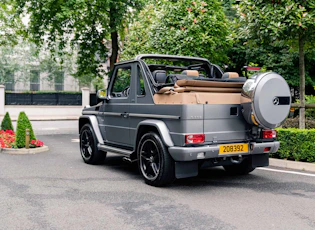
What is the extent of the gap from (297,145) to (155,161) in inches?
136

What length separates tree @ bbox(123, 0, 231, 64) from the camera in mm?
13891

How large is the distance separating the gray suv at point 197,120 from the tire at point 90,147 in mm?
1316

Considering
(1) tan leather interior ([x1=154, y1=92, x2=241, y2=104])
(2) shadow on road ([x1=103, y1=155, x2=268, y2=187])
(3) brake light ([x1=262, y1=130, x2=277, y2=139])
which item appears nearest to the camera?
(1) tan leather interior ([x1=154, y1=92, x2=241, y2=104])

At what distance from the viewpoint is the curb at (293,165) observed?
8.46 meters

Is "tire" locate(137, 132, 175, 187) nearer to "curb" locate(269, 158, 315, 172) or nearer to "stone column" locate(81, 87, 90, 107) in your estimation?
"curb" locate(269, 158, 315, 172)

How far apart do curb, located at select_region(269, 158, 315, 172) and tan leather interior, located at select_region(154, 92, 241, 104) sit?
2.58m

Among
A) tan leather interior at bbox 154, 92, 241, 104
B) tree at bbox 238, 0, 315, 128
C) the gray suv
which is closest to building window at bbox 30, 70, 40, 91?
tree at bbox 238, 0, 315, 128

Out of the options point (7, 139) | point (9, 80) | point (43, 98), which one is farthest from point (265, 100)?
point (9, 80)

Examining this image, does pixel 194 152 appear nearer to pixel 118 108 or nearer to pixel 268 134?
pixel 268 134

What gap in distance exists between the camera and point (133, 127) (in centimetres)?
779

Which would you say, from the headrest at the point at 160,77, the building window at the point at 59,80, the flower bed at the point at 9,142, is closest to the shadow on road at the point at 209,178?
the headrest at the point at 160,77

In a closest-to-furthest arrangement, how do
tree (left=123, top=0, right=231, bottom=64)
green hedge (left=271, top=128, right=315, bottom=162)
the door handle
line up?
the door handle, green hedge (left=271, top=128, right=315, bottom=162), tree (left=123, top=0, right=231, bottom=64)

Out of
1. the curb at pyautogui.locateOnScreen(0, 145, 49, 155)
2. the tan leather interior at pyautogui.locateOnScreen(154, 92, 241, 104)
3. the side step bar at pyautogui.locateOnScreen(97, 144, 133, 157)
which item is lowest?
the curb at pyautogui.locateOnScreen(0, 145, 49, 155)

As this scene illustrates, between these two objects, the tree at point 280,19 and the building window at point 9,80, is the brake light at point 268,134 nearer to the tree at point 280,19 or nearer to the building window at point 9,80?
the tree at point 280,19
